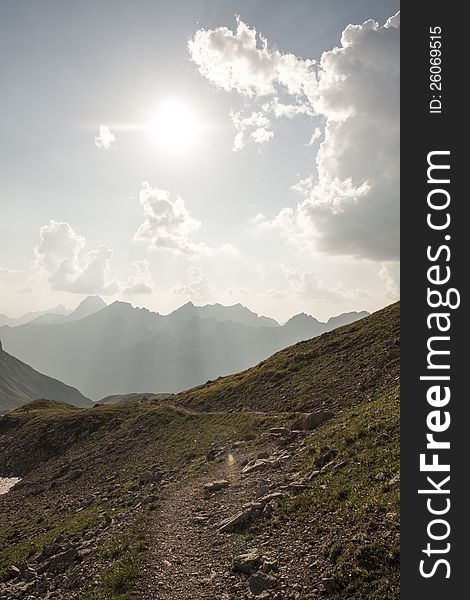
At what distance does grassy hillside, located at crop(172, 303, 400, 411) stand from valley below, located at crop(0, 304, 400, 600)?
17.1 inches

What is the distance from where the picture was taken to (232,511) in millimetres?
21859

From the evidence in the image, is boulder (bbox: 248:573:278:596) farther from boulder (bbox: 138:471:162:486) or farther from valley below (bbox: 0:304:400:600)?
boulder (bbox: 138:471:162:486)

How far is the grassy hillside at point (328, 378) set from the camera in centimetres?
4559

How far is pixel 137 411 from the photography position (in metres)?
75.0

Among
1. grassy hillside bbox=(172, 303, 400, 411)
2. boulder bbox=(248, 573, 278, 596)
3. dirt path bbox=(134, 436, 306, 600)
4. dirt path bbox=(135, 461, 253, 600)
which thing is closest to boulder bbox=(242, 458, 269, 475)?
→ dirt path bbox=(134, 436, 306, 600)

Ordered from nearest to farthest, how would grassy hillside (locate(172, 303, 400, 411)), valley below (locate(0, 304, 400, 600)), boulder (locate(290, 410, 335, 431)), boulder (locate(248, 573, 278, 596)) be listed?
boulder (locate(248, 573, 278, 596))
valley below (locate(0, 304, 400, 600))
boulder (locate(290, 410, 335, 431))
grassy hillside (locate(172, 303, 400, 411))

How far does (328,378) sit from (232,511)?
35860mm

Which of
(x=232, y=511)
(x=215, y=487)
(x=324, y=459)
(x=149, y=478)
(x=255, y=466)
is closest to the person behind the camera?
(x=232, y=511)

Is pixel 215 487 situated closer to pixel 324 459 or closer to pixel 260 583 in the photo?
pixel 324 459

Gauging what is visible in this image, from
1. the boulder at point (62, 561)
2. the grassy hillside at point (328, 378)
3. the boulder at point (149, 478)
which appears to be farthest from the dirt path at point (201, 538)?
the grassy hillside at point (328, 378)

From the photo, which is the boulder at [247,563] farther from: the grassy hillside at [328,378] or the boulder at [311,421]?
the grassy hillside at [328,378]

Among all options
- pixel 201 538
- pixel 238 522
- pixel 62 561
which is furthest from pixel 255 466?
pixel 62 561

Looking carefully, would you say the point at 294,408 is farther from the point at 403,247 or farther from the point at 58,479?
the point at 403,247

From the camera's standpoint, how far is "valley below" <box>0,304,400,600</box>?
14484mm
